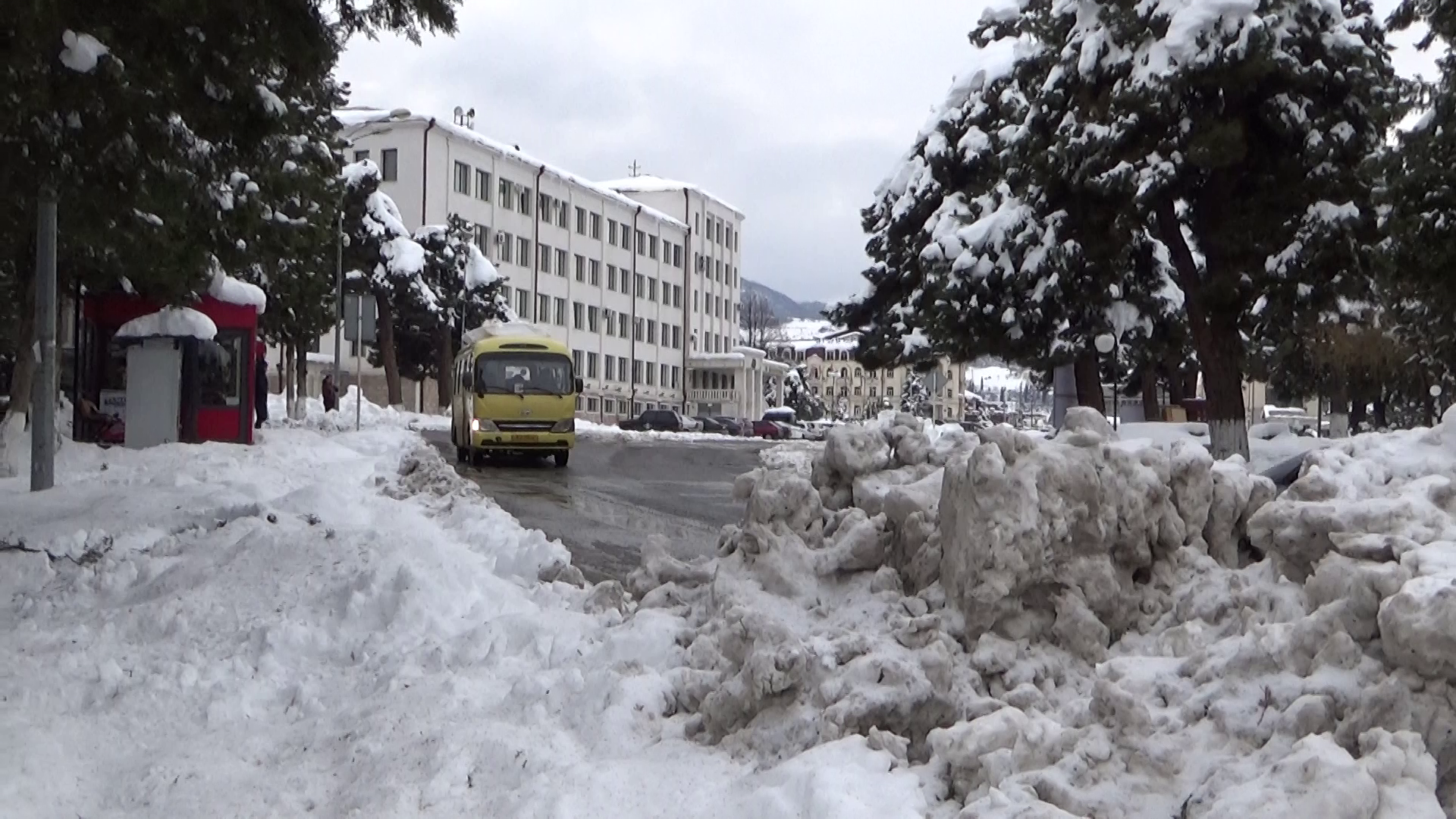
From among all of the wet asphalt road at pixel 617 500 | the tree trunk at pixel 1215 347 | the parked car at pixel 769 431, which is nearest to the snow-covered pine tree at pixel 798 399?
the parked car at pixel 769 431

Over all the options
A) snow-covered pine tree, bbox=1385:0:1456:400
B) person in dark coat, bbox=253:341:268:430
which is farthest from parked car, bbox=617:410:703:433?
snow-covered pine tree, bbox=1385:0:1456:400

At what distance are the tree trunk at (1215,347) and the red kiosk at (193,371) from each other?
1400 centimetres

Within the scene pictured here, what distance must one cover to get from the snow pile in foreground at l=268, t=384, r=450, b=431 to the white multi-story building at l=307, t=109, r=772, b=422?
13.5 meters

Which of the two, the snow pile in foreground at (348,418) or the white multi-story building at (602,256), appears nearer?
the snow pile in foreground at (348,418)

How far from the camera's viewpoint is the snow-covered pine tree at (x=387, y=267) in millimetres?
54594

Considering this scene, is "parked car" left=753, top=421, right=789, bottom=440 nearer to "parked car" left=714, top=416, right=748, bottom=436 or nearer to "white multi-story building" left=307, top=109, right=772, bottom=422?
"parked car" left=714, top=416, right=748, bottom=436

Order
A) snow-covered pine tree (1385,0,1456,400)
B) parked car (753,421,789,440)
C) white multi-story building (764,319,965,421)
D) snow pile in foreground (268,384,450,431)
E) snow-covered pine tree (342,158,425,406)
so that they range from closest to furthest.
→ snow-covered pine tree (1385,0,1456,400), snow pile in foreground (268,384,450,431), snow-covered pine tree (342,158,425,406), parked car (753,421,789,440), white multi-story building (764,319,965,421)

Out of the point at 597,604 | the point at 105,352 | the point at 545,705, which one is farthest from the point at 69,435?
the point at 545,705

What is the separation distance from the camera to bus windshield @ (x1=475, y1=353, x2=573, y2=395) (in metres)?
27.5

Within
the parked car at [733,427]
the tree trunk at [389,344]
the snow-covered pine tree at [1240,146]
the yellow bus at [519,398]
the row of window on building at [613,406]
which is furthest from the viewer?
the row of window on building at [613,406]

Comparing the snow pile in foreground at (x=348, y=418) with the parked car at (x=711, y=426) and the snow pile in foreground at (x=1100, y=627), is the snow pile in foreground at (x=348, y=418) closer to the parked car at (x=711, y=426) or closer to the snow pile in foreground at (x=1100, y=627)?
the parked car at (x=711, y=426)

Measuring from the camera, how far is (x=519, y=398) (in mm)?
27391

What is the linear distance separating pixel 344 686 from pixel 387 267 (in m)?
50.9

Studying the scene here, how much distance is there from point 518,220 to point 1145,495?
74.6 meters
